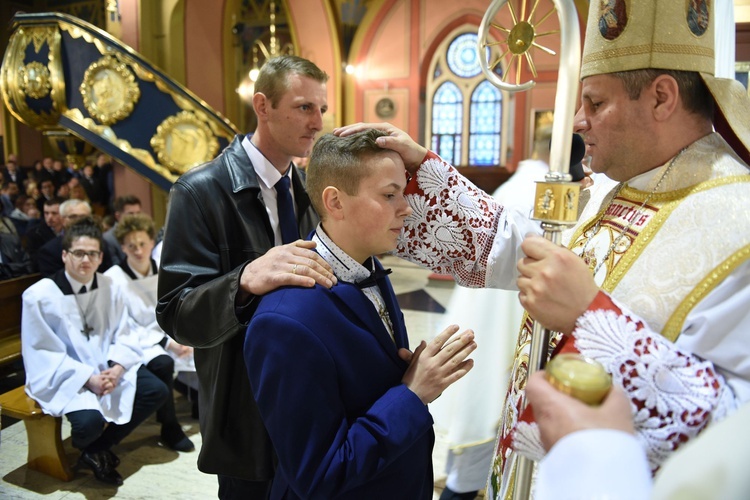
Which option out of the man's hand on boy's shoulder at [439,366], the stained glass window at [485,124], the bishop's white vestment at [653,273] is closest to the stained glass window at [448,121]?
the stained glass window at [485,124]

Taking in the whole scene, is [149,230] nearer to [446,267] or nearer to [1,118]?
[446,267]

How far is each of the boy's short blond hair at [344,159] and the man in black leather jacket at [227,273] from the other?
11.6 inches

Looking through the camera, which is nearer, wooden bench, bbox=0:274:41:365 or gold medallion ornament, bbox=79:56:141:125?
wooden bench, bbox=0:274:41:365

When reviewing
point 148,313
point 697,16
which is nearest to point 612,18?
point 697,16

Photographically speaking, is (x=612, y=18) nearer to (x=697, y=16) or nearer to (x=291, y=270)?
(x=697, y=16)

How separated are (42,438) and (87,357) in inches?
18.7

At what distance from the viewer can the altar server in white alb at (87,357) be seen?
2.93m

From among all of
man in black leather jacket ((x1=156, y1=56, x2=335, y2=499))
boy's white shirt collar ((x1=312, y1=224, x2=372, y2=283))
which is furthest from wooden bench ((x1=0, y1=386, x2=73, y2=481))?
boy's white shirt collar ((x1=312, y1=224, x2=372, y2=283))

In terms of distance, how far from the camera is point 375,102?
11.4m

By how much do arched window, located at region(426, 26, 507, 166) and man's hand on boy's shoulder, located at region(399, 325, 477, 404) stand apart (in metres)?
10.7

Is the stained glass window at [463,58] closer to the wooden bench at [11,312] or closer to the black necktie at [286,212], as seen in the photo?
the wooden bench at [11,312]

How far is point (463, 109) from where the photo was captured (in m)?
11.9

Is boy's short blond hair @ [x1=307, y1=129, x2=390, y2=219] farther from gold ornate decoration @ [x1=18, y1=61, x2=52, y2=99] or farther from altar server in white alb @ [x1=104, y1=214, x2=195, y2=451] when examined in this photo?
gold ornate decoration @ [x1=18, y1=61, x2=52, y2=99]

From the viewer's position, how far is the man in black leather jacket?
151 cm
